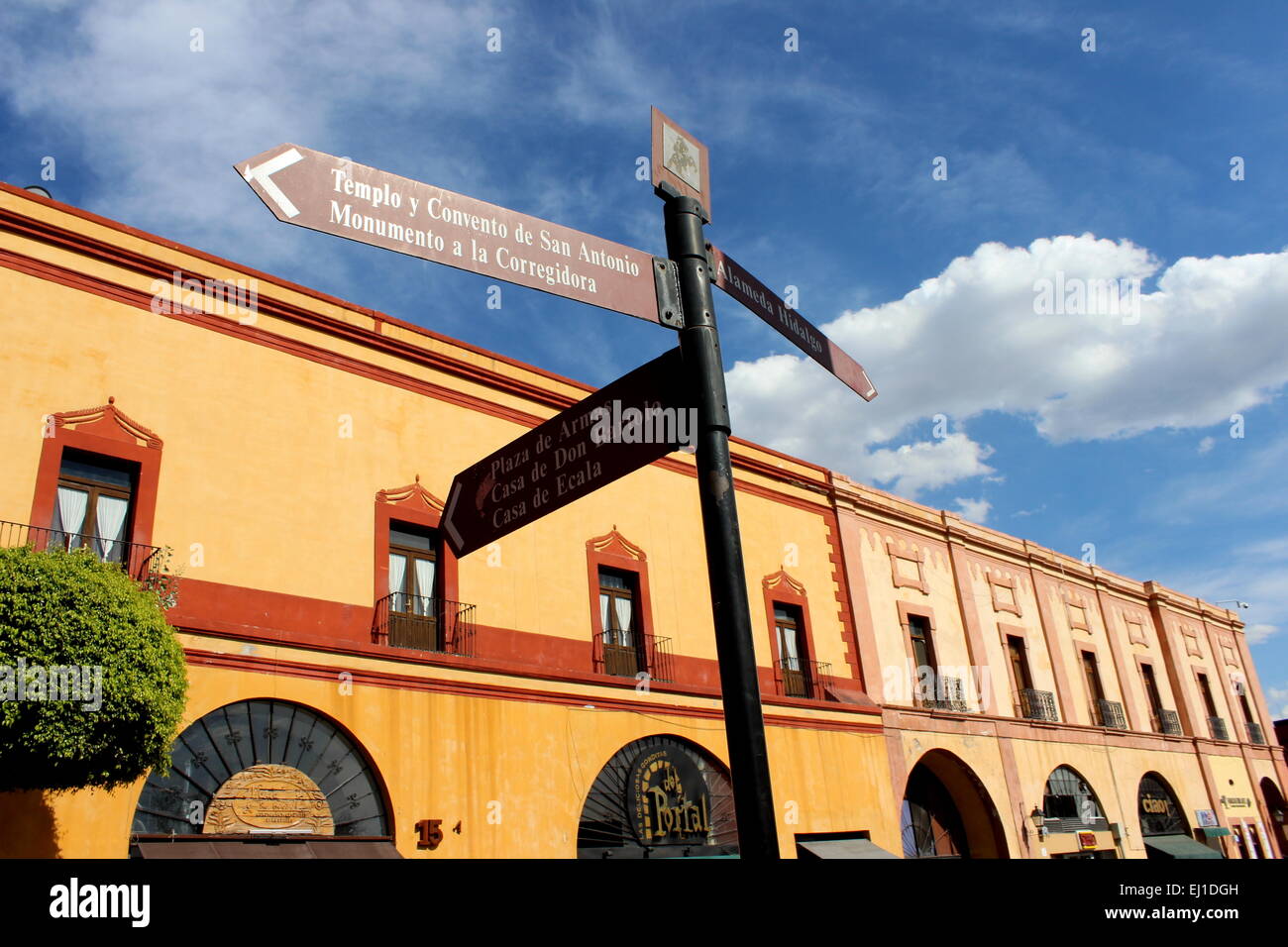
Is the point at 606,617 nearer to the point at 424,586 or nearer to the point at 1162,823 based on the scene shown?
the point at 424,586

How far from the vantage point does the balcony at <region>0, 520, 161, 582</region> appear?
30.4 feet

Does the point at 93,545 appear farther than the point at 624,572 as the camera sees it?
No

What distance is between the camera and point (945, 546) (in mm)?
22016

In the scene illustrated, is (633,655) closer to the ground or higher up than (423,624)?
closer to the ground

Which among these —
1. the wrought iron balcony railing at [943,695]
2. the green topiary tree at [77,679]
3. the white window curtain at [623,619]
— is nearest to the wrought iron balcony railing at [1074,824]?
the wrought iron balcony railing at [943,695]

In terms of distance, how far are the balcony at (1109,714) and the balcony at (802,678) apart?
35.7 ft

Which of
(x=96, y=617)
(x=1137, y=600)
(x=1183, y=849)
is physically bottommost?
(x=1183, y=849)

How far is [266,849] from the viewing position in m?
9.59

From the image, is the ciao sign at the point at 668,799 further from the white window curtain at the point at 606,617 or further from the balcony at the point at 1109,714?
the balcony at the point at 1109,714

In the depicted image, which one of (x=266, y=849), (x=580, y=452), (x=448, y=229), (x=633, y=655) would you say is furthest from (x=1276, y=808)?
(x=448, y=229)

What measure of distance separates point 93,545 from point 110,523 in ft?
1.20
